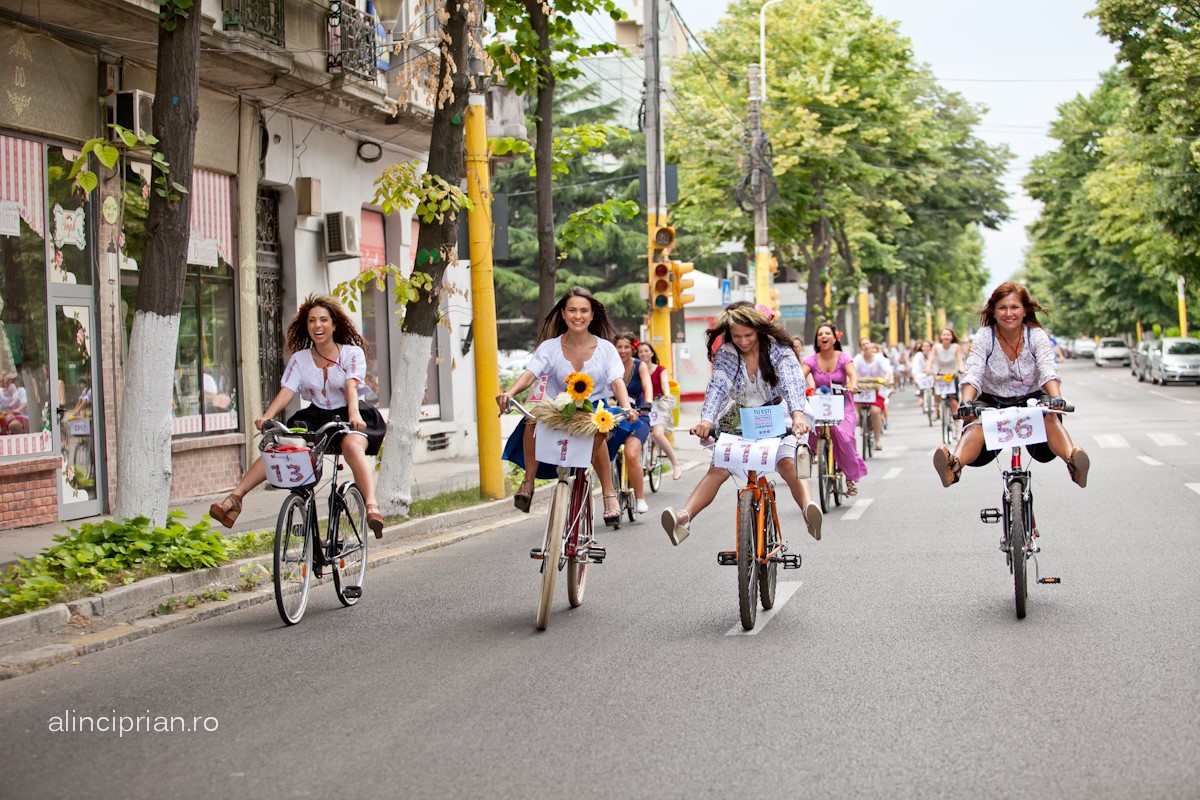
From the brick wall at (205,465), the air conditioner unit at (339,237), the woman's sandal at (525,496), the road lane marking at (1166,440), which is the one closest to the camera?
the woman's sandal at (525,496)

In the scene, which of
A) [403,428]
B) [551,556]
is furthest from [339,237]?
[551,556]

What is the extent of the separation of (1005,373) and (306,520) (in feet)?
13.6

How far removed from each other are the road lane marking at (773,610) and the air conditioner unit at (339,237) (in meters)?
11.3

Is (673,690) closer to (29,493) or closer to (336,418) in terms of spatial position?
(336,418)

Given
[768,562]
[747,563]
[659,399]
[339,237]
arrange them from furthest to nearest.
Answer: [339,237], [659,399], [768,562], [747,563]

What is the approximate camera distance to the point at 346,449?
349 inches

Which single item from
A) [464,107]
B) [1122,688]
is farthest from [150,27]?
[1122,688]

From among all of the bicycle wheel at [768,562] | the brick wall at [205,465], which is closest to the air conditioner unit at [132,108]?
the brick wall at [205,465]

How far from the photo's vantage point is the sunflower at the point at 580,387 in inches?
329

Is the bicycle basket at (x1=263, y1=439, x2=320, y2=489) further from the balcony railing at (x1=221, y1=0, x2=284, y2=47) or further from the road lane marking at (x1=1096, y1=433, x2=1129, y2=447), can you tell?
the road lane marking at (x1=1096, y1=433, x2=1129, y2=447)

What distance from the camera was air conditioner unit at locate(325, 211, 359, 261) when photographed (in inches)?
757

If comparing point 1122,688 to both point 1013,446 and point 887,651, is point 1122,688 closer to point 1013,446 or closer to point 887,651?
point 887,651

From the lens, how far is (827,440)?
46.3ft

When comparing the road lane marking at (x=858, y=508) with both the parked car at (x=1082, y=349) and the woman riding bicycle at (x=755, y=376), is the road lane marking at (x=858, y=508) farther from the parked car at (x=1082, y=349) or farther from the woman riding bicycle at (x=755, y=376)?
the parked car at (x=1082, y=349)
